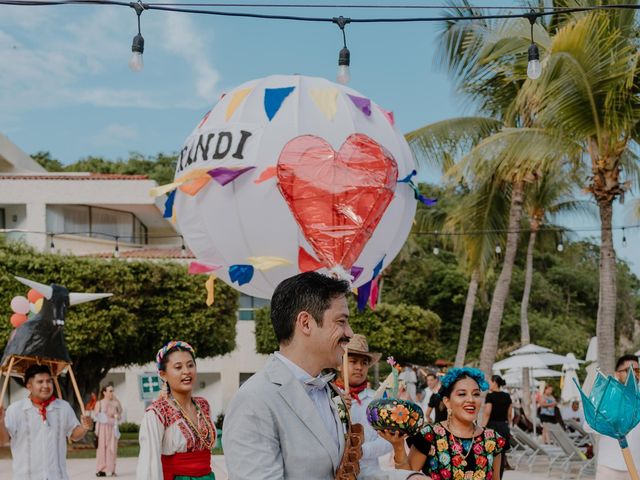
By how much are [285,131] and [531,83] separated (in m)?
7.22

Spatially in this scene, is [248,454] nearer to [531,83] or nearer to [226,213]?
[226,213]

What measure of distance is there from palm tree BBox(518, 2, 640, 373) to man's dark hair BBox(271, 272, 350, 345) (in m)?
11.7

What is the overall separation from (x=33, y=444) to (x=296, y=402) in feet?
18.2

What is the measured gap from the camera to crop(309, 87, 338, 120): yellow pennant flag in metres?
8.98

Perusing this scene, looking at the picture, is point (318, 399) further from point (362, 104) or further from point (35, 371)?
point (362, 104)

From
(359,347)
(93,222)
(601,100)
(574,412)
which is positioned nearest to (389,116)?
(359,347)

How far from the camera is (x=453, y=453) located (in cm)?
588

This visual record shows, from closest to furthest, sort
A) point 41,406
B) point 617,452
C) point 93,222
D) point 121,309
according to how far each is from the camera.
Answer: point 617,452, point 41,406, point 121,309, point 93,222

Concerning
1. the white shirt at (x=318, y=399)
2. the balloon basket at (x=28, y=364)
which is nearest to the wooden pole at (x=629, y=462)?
the white shirt at (x=318, y=399)

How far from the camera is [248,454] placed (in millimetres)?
3078

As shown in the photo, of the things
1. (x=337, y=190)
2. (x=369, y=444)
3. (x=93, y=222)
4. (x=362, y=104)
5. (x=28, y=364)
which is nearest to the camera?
(x=369, y=444)

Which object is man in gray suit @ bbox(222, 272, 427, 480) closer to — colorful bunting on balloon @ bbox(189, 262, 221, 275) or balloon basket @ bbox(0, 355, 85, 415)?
colorful bunting on balloon @ bbox(189, 262, 221, 275)

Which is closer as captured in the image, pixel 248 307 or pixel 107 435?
pixel 107 435

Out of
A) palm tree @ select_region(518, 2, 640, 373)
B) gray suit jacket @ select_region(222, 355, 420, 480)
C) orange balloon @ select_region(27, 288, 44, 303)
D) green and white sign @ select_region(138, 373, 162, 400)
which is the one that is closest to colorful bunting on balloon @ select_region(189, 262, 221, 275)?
orange balloon @ select_region(27, 288, 44, 303)
